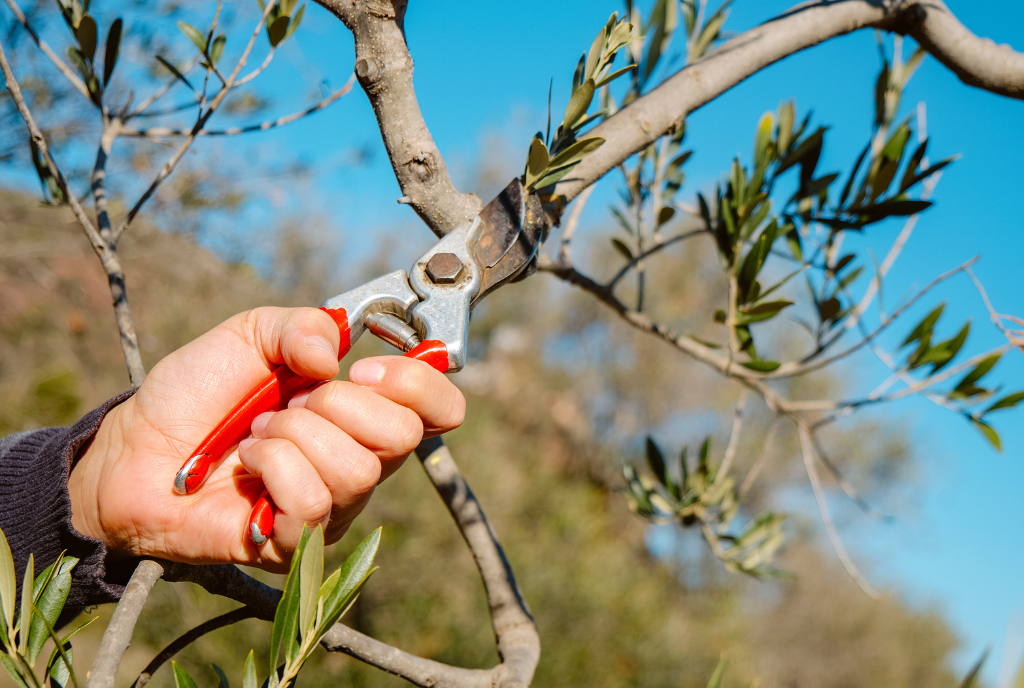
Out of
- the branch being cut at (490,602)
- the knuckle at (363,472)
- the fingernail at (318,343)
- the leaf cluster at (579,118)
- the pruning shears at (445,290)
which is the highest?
the leaf cluster at (579,118)

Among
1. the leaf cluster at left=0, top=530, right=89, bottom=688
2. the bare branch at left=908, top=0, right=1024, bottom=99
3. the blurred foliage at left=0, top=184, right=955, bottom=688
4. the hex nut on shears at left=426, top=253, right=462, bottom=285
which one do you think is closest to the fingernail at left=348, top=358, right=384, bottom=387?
the hex nut on shears at left=426, top=253, right=462, bottom=285

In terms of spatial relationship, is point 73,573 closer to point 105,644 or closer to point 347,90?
point 105,644

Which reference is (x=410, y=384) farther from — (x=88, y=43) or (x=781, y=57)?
(x=781, y=57)

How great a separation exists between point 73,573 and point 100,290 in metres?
7.54

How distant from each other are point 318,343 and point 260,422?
15 centimetres

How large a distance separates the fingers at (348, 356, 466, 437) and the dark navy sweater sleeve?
42 cm

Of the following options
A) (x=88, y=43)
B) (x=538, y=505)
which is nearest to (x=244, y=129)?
(x=88, y=43)

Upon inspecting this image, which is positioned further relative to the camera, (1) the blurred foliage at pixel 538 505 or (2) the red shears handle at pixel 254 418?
(1) the blurred foliage at pixel 538 505

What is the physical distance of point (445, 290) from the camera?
101cm

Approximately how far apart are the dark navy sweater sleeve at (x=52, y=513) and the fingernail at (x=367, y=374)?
0.40 metres

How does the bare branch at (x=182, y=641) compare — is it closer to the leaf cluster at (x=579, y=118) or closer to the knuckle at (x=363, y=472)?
the knuckle at (x=363, y=472)

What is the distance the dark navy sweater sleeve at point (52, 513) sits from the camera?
80 centimetres

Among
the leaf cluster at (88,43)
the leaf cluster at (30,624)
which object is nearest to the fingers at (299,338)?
the leaf cluster at (30,624)

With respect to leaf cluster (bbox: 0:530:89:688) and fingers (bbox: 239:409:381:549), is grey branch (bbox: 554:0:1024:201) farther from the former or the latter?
leaf cluster (bbox: 0:530:89:688)
